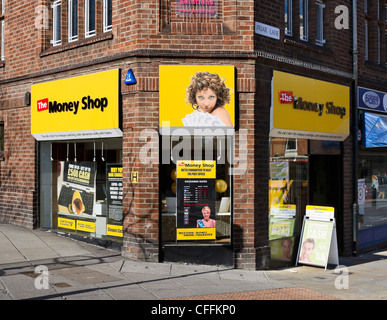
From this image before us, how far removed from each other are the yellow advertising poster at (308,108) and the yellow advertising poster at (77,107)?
336 centimetres

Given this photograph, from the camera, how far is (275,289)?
889 centimetres

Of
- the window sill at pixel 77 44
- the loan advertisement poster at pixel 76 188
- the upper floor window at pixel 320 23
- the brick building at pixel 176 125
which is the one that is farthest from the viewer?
the upper floor window at pixel 320 23

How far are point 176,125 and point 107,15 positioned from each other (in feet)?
10.3

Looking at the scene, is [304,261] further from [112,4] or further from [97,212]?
[112,4]

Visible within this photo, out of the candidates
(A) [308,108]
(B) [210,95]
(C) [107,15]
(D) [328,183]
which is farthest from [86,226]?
(D) [328,183]

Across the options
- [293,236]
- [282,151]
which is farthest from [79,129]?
[293,236]

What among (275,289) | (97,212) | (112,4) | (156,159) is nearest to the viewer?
(275,289)

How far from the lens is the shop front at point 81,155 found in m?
10.9

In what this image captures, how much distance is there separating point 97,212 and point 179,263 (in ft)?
8.05

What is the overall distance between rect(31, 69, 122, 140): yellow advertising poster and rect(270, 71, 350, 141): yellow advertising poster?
336cm

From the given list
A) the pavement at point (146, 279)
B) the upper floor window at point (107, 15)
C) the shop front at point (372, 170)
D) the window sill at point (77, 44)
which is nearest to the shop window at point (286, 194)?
the pavement at point (146, 279)

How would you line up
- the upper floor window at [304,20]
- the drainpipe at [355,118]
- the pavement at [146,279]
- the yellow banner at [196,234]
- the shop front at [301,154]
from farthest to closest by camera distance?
the drainpipe at [355,118]
the upper floor window at [304,20]
the shop front at [301,154]
the yellow banner at [196,234]
the pavement at [146,279]

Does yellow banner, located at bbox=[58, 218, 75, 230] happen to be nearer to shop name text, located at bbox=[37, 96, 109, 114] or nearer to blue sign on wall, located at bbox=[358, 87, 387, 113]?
shop name text, located at bbox=[37, 96, 109, 114]

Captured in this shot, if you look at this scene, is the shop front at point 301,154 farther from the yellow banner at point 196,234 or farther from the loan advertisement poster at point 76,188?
the loan advertisement poster at point 76,188
